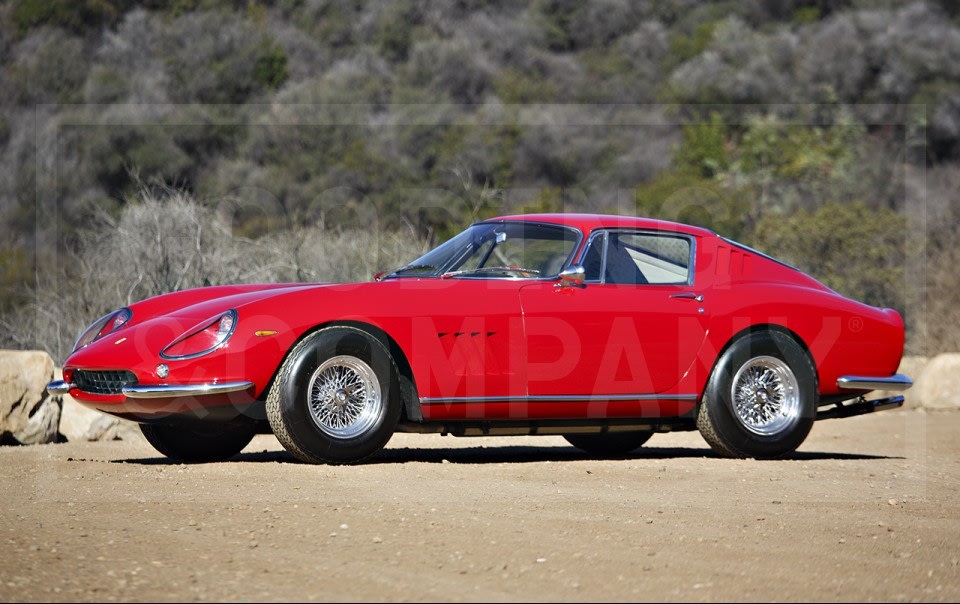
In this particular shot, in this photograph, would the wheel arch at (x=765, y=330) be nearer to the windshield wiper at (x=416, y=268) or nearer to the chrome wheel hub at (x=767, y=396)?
the chrome wheel hub at (x=767, y=396)

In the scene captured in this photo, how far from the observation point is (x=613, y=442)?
384 inches

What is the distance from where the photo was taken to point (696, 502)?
257 inches

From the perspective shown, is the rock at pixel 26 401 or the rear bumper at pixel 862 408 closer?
the rear bumper at pixel 862 408

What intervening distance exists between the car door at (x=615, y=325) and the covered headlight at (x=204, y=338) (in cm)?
175

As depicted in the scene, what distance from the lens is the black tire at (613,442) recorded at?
31.7 ft

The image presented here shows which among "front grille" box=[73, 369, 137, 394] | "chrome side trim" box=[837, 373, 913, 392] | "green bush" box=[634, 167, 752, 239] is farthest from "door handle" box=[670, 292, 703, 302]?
"green bush" box=[634, 167, 752, 239]

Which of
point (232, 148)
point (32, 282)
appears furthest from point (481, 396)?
point (232, 148)

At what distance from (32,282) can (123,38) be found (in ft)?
89.4

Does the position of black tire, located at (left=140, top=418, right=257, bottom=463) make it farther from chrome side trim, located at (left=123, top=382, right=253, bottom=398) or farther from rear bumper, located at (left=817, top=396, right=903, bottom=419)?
rear bumper, located at (left=817, top=396, right=903, bottom=419)

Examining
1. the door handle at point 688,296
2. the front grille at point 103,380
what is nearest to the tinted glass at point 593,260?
the door handle at point 688,296

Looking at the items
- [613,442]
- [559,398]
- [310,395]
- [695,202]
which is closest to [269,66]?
[695,202]

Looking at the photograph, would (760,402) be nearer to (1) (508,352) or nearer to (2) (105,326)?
(1) (508,352)

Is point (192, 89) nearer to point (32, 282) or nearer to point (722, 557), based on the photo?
point (32, 282)

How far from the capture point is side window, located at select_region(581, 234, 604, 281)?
8203mm
